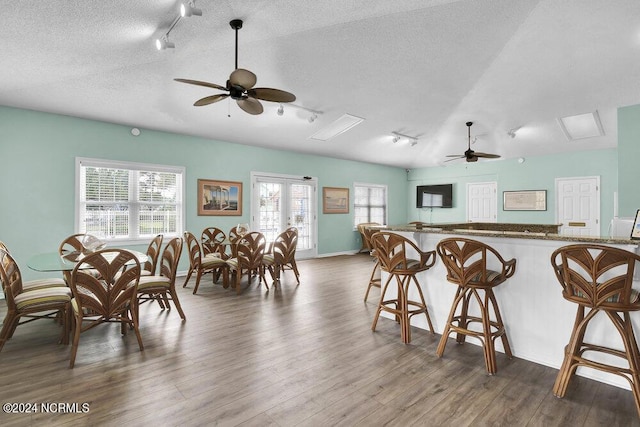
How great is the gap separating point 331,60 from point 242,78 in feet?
5.93

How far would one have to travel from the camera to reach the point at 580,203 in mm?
7516

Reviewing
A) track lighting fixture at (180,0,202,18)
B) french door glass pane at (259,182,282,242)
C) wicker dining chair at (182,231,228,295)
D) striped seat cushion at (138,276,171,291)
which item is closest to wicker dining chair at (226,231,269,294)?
wicker dining chair at (182,231,228,295)

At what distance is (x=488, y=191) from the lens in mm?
9008

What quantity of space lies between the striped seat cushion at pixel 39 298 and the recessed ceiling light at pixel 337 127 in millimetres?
5051

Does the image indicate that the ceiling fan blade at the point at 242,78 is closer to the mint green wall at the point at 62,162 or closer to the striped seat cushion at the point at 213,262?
the striped seat cushion at the point at 213,262

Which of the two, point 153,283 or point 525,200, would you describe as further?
point 525,200

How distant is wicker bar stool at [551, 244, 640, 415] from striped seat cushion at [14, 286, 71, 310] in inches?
152

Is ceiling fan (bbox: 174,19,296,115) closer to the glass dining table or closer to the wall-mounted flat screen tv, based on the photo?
the glass dining table

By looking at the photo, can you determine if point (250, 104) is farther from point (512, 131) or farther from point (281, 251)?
point (512, 131)

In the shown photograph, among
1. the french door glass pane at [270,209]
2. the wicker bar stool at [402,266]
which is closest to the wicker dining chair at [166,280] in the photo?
the wicker bar stool at [402,266]

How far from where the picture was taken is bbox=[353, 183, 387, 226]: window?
30.5 feet

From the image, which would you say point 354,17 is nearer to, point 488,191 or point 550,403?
point 550,403

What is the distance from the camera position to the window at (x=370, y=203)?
929cm

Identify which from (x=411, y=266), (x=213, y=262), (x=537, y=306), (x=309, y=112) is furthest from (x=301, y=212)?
(x=537, y=306)
